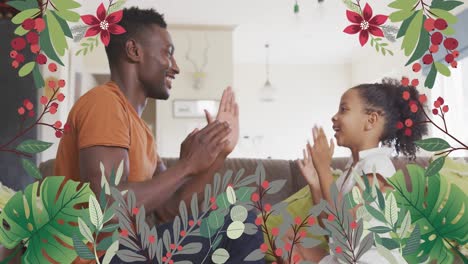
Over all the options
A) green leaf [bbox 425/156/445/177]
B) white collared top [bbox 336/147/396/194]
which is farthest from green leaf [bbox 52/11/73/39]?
green leaf [bbox 425/156/445/177]

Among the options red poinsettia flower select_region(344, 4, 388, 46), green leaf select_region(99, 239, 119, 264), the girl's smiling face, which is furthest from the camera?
the girl's smiling face

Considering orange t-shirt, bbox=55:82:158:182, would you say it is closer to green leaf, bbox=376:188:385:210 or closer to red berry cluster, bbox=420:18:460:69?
green leaf, bbox=376:188:385:210

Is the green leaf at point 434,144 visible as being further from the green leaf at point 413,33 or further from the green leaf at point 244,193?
the green leaf at point 244,193

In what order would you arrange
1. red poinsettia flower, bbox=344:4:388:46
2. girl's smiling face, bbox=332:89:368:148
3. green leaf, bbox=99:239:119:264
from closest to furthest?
green leaf, bbox=99:239:119:264 < red poinsettia flower, bbox=344:4:388:46 < girl's smiling face, bbox=332:89:368:148

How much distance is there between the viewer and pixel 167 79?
3.41 ft

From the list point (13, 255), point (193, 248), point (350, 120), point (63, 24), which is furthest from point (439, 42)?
point (13, 255)

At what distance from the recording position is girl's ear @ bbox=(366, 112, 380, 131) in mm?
1125

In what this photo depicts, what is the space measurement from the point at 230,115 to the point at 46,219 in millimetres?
397

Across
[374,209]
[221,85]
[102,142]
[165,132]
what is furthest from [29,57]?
[374,209]

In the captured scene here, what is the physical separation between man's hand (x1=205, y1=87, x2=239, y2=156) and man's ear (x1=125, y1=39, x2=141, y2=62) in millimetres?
181

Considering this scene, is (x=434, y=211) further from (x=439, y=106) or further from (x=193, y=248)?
(x=193, y=248)

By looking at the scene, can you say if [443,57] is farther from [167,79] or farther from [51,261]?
[51,261]

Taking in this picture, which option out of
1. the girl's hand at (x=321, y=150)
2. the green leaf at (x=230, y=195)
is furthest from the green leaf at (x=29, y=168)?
the girl's hand at (x=321, y=150)

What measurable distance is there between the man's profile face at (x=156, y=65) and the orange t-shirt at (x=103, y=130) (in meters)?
0.06
